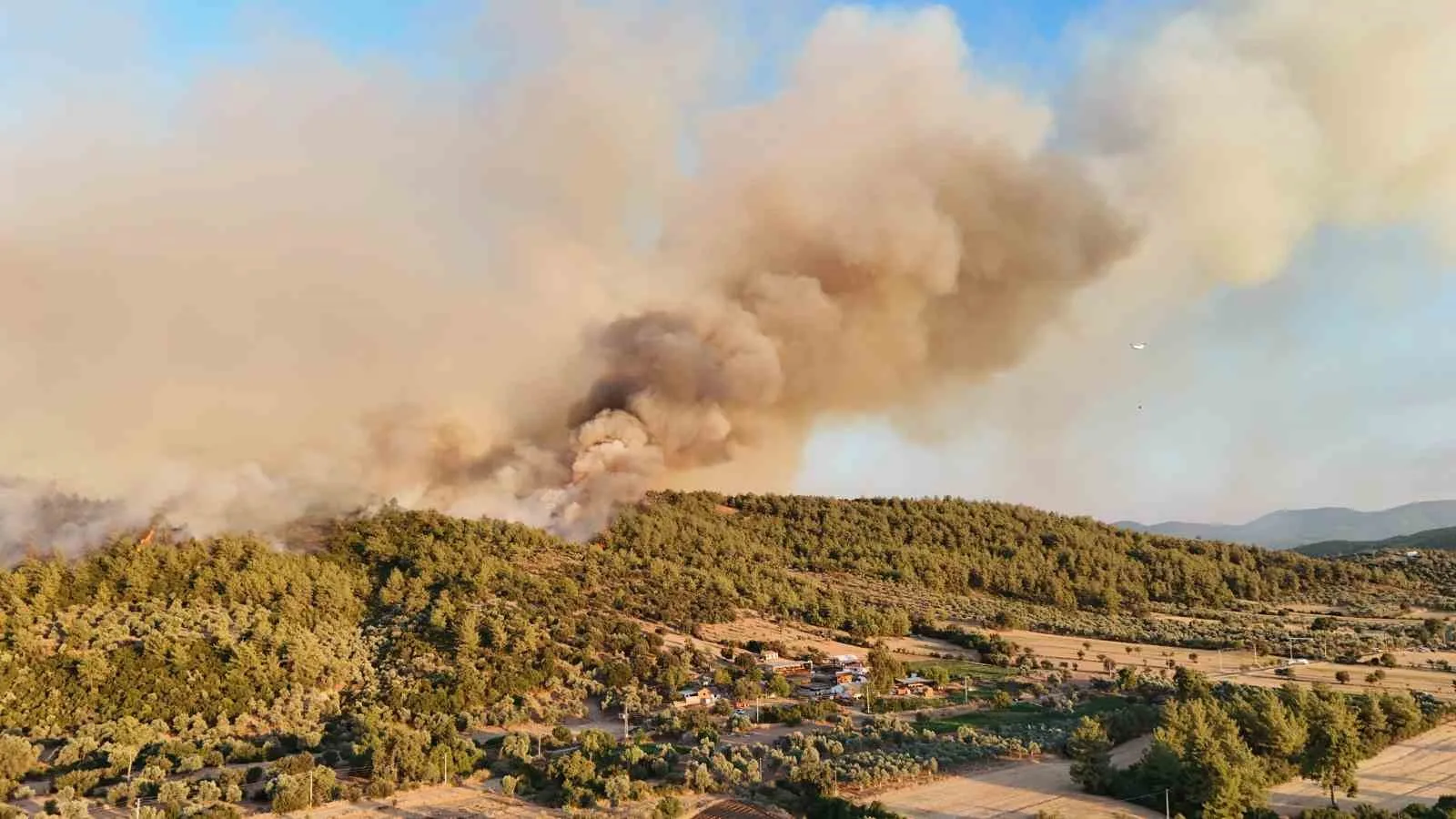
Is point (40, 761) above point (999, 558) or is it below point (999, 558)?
below

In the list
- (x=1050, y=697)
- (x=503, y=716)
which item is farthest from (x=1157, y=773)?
(x=503, y=716)

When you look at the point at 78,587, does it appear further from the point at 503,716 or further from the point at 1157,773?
the point at 1157,773

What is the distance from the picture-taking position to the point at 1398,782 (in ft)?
68.3

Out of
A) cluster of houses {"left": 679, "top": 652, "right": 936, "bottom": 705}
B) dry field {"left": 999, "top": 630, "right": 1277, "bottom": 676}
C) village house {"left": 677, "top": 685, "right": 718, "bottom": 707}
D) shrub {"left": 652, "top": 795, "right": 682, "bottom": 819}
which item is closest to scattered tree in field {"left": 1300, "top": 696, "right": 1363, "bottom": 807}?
cluster of houses {"left": 679, "top": 652, "right": 936, "bottom": 705}

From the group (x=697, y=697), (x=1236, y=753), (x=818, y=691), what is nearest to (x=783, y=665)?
(x=818, y=691)

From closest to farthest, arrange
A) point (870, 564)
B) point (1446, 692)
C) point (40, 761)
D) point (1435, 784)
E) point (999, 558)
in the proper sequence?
1. point (1435, 784)
2. point (40, 761)
3. point (1446, 692)
4. point (870, 564)
5. point (999, 558)

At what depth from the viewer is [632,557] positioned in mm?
49062

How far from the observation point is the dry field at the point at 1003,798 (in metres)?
18.4

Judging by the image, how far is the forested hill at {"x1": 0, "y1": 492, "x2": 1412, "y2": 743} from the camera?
25797 millimetres

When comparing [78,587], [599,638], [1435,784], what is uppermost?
[78,587]

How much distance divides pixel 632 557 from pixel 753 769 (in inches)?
1146

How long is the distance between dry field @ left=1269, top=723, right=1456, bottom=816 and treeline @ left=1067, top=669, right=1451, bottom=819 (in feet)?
0.98

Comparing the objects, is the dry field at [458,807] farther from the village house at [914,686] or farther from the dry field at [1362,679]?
the dry field at [1362,679]

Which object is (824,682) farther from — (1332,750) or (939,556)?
(939,556)
